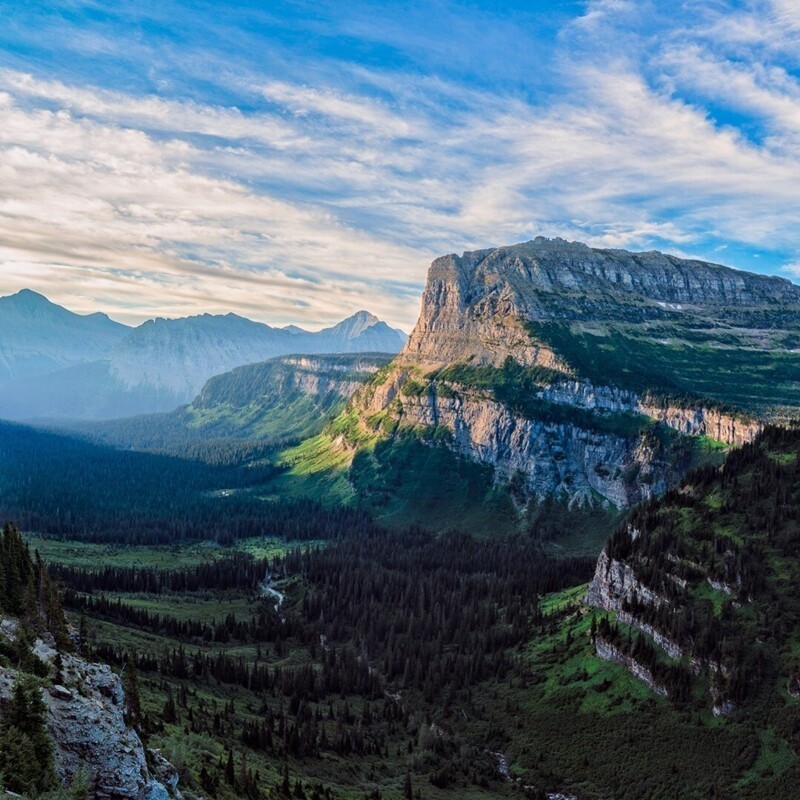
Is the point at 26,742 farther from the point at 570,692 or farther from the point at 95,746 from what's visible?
the point at 570,692

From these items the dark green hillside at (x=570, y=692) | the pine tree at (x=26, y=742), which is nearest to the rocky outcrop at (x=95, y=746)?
the pine tree at (x=26, y=742)

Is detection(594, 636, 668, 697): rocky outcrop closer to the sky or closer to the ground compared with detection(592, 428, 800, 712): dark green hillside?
closer to the ground

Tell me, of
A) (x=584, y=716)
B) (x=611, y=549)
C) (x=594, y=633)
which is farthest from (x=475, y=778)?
(x=611, y=549)

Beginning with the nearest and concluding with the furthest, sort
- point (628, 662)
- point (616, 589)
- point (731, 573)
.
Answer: point (731, 573) → point (628, 662) → point (616, 589)

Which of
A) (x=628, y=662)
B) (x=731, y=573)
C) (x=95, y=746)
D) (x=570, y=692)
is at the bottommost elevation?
(x=570, y=692)

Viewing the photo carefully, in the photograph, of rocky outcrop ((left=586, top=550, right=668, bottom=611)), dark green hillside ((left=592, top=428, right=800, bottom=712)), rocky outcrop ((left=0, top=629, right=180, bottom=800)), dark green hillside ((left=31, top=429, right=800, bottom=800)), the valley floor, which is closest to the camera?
rocky outcrop ((left=0, top=629, right=180, bottom=800))

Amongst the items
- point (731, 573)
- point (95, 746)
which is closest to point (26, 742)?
point (95, 746)

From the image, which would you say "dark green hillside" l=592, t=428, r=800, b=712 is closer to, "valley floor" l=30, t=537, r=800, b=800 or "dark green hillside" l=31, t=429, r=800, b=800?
"dark green hillside" l=31, t=429, r=800, b=800

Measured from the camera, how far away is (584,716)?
147 metres

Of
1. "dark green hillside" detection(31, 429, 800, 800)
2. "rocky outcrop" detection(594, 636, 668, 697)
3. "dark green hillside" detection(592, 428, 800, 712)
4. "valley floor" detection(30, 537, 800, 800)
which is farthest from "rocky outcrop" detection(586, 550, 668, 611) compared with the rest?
"rocky outcrop" detection(594, 636, 668, 697)

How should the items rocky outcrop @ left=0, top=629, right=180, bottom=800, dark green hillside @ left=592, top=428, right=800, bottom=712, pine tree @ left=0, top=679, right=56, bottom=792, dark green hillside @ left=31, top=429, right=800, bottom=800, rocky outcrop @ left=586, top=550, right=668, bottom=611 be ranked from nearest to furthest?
pine tree @ left=0, top=679, right=56, bottom=792, rocky outcrop @ left=0, top=629, right=180, bottom=800, dark green hillside @ left=31, top=429, right=800, bottom=800, dark green hillside @ left=592, top=428, right=800, bottom=712, rocky outcrop @ left=586, top=550, right=668, bottom=611

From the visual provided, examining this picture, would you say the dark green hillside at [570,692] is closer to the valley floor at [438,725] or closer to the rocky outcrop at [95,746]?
the valley floor at [438,725]

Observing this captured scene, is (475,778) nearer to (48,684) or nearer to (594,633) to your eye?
(594,633)

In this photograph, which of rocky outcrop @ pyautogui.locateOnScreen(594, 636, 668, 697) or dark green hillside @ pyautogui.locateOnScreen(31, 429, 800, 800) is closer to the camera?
dark green hillside @ pyautogui.locateOnScreen(31, 429, 800, 800)
